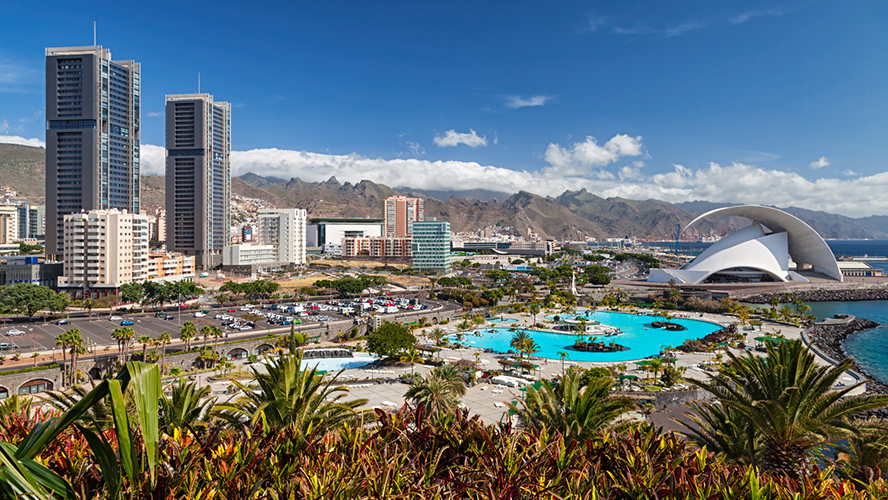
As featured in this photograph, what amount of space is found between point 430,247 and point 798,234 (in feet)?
160

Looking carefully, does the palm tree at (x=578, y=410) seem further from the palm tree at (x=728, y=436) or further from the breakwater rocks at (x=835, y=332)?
the breakwater rocks at (x=835, y=332)

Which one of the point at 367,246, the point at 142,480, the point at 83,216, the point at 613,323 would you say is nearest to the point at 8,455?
the point at 142,480

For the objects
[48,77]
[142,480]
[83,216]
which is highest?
[48,77]

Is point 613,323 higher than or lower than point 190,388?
lower

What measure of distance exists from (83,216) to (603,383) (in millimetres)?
46855

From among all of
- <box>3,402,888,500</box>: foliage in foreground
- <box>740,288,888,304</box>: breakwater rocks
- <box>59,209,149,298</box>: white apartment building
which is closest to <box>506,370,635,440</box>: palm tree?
<box>3,402,888,500</box>: foliage in foreground

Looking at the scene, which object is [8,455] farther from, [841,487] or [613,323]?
[613,323]

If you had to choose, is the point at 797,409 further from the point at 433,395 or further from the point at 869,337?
the point at 869,337

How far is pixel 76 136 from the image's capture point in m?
51.5

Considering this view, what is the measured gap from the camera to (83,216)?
40.5 metres

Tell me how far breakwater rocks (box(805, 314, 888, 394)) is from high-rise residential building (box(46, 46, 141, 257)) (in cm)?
6575

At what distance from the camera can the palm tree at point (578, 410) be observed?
24.6ft

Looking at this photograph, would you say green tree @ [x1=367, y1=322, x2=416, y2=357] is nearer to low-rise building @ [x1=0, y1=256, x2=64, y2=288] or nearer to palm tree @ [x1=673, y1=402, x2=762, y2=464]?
palm tree @ [x1=673, y1=402, x2=762, y2=464]

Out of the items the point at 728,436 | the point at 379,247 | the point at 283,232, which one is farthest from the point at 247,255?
the point at 728,436
